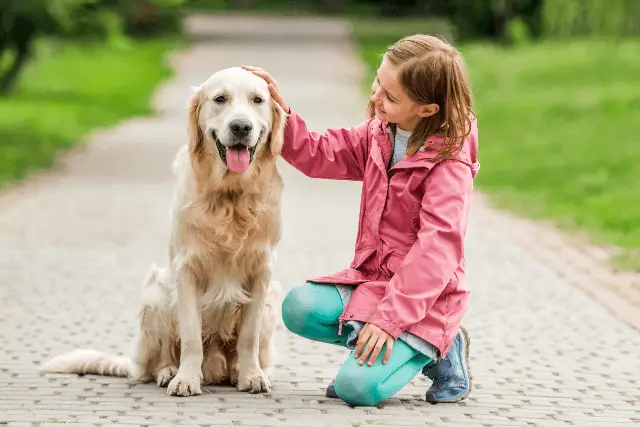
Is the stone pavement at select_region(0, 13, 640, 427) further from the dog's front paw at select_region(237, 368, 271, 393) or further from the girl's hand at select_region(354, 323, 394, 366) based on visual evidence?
the girl's hand at select_region(354, 323, 394, 366)

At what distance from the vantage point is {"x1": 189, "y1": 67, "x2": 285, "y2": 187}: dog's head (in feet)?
18.1

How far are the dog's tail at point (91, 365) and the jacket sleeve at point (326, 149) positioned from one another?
1321 mm

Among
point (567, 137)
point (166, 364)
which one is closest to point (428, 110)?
point (166, 364)

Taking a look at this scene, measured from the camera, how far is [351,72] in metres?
34.2

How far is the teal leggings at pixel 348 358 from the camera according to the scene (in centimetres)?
539

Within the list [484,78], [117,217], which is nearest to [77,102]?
[484,78]

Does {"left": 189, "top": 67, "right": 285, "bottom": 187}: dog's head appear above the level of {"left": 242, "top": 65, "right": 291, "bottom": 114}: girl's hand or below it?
below

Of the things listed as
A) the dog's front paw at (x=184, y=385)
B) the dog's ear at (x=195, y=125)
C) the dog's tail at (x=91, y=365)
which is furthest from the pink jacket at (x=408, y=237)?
the dog's tail at (x=91, y=365)

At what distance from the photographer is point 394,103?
5625 mm

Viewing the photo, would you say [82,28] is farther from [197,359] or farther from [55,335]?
[197,359]

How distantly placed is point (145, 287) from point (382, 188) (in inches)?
50.0

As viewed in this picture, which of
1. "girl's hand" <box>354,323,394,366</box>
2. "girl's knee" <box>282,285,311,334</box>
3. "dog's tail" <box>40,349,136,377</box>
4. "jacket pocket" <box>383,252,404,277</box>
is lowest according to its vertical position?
"dog's tail" <box>40,349,136,377</box>

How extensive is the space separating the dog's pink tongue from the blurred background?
3.68 feet

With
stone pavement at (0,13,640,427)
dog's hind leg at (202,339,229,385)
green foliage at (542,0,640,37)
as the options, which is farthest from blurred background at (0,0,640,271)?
dog's hind leg at (202,339,229,385)
